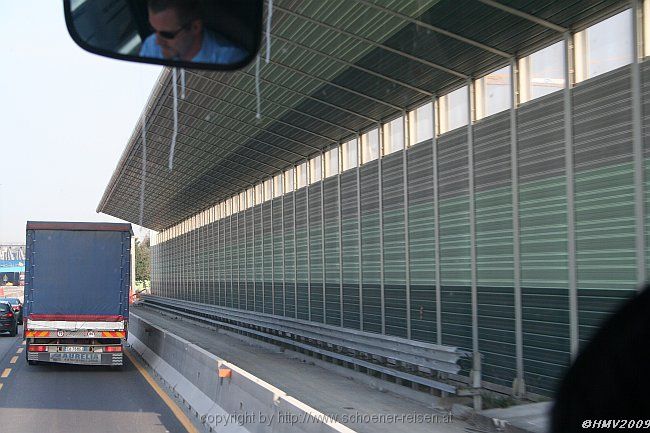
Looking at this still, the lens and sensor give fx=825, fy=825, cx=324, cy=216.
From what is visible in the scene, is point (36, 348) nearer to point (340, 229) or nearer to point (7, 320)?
point (340, 229)

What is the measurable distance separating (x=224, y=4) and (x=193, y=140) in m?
23.5

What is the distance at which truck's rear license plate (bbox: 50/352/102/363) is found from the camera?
19938 mm

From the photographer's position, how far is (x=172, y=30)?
3826 mm

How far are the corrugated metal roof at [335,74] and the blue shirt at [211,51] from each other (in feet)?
27.4

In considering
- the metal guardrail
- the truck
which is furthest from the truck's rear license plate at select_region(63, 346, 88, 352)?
the metal guardrail

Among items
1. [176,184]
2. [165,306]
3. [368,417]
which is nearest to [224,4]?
[368,417]

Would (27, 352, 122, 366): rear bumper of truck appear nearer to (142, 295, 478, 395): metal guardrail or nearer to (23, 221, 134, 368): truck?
(23, 221, 134, 368): truck

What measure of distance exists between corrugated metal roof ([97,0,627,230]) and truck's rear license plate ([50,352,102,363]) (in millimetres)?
7041

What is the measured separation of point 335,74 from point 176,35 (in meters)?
13.8

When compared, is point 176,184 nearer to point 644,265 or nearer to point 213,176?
point 213,176

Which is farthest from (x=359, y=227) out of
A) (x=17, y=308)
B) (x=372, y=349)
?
(x=17, y=308)

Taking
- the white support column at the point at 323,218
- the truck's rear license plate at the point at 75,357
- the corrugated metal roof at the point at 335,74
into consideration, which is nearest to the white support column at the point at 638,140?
the corrugated metal roof at the point at 335,74

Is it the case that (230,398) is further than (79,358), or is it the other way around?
(79,358)

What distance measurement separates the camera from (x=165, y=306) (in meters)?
53.3
